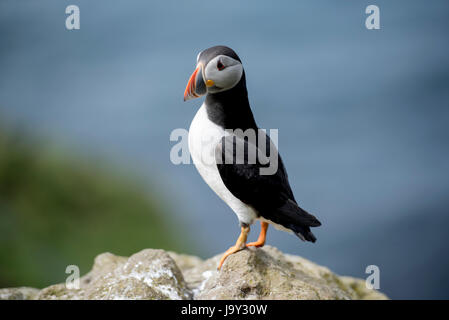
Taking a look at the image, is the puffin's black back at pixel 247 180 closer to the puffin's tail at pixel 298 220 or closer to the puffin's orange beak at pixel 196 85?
the puffin's tail at pixel 298 220

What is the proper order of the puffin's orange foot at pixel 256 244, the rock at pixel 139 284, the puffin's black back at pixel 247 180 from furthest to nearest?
the puffin's orange foot at pixel 256 244, the rock at pixel 139 284, the puffin's black back at pixel 247 180

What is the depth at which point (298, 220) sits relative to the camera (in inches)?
134

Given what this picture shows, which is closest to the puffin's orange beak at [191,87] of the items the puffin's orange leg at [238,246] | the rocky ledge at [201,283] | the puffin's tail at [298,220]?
the puffin's tail at [298,220]

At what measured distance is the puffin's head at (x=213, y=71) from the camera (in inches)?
129

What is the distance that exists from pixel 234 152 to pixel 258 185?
0.28 metres

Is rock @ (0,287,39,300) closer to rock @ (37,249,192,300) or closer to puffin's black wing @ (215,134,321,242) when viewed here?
rock @ (37,249,192,300)

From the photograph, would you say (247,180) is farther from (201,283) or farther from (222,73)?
(201,283)

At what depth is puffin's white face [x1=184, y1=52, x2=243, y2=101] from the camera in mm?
3266
